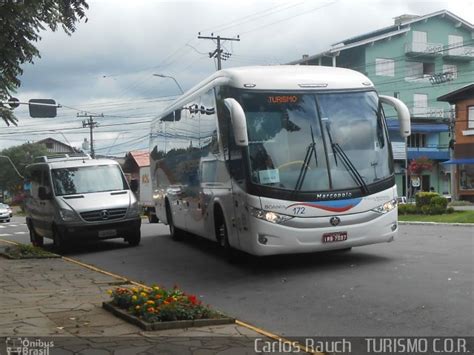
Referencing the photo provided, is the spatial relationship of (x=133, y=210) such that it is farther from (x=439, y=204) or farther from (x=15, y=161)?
(x=15, y=161)

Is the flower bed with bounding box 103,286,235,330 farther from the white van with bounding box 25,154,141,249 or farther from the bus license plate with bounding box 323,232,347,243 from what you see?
the white van with bounding box 25,154,141,249

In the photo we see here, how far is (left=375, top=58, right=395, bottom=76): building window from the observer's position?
50.9 metres

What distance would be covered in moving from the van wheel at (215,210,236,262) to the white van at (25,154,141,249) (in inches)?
180

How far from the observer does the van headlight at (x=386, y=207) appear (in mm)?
9934

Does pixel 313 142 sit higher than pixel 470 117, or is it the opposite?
pixel 470 117

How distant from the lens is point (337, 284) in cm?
889

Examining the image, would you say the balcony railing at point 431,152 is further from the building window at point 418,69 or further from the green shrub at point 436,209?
the green shrub at point 436,209

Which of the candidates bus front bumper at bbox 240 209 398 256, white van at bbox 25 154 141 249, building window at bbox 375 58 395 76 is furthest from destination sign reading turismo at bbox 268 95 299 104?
building window at bbox 375 58 395 76

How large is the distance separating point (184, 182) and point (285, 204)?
5019 mm

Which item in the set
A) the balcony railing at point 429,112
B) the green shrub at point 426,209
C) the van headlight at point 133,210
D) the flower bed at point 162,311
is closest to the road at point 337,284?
the flower bed at point 162,311

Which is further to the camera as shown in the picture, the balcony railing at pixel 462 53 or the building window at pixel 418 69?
the balcony railing at pixel 462 53

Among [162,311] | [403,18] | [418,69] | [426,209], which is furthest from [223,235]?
[403,18]

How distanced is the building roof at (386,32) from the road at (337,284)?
121ft

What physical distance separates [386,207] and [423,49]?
4628 cm
